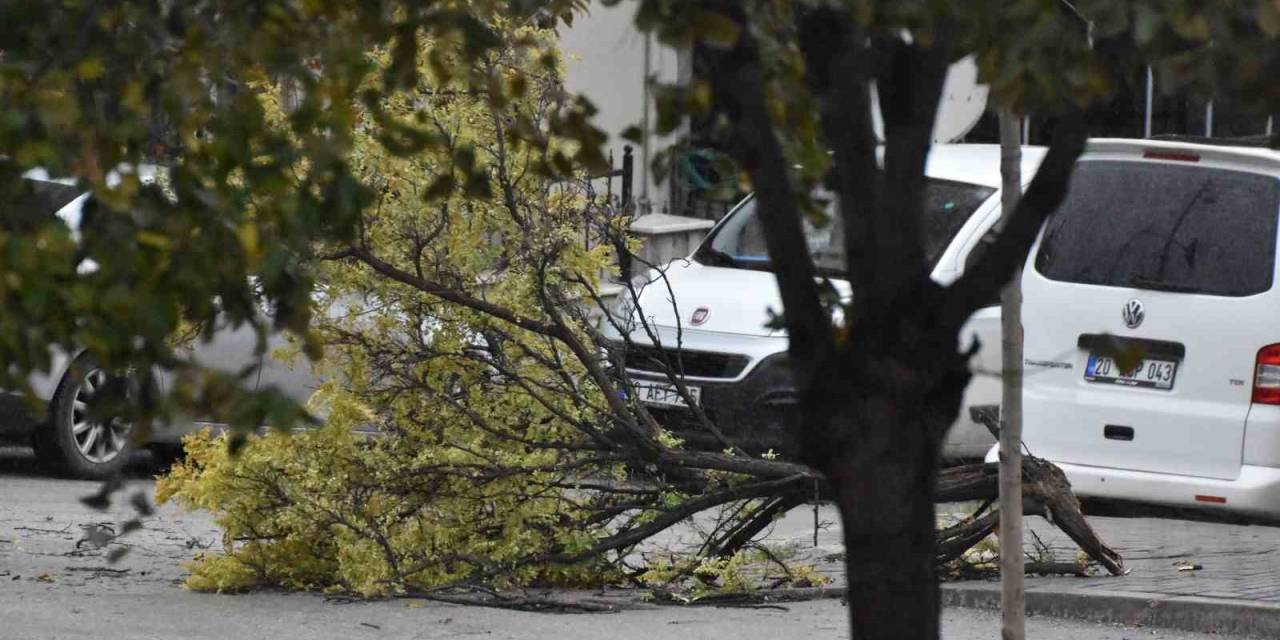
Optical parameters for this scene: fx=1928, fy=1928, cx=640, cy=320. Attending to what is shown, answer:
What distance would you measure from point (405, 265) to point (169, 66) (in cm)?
443

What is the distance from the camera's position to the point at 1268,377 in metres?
8.80

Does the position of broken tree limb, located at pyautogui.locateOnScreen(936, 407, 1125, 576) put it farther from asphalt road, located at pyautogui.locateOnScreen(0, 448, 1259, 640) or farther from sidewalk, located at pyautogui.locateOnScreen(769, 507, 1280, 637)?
asphalt road, located at pyautogui.locateOnScreen(0, 448, 1259, 640)

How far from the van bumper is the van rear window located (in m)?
0.89

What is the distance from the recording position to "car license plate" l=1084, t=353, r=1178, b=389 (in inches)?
356

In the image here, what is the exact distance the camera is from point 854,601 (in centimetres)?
301

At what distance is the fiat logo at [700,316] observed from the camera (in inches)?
408

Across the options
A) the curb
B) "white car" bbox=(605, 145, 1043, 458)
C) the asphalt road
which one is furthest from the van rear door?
the asphalt road

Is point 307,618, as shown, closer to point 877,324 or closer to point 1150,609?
point 1150,609

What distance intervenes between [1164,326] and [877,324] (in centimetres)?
647

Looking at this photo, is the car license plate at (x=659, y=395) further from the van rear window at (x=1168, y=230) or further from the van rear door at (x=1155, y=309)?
the van rear window at (x=1168, y=230)

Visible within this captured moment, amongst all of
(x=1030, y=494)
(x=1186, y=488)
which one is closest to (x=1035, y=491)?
(x=1030, y=494)

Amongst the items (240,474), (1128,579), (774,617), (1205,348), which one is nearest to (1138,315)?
(1205,348)

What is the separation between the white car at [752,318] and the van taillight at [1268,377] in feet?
4.58

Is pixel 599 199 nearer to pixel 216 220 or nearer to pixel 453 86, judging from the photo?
pixel 453 86
